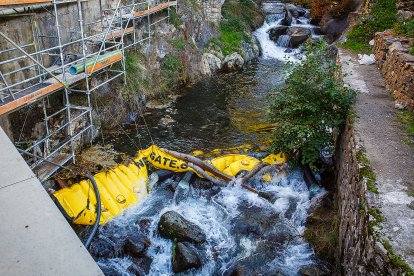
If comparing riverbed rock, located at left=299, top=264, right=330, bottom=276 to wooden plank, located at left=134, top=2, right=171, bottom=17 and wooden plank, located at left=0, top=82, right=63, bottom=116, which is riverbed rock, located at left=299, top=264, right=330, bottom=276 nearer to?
wooden plank, located at left=0, top=82, right=63, bottom=116

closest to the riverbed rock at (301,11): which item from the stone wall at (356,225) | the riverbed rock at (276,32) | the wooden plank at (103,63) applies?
the riverbed rock at (276,32)

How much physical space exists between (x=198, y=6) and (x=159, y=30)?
445cm

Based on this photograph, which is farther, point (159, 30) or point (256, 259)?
point (159, 30)

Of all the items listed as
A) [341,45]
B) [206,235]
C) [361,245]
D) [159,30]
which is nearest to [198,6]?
[159,30]

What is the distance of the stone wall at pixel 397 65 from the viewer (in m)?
8.85

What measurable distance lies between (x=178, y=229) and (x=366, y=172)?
4.06 m

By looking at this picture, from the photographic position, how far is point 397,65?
9828 millimetres

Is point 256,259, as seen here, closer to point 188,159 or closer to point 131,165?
point 188,159

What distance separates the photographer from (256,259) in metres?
7.54

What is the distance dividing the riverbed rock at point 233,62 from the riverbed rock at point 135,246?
12691 mm

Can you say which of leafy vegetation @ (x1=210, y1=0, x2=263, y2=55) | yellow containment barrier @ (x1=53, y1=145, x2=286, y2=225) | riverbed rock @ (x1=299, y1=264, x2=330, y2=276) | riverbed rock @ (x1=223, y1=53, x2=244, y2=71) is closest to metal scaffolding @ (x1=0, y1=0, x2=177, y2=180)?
yellow containment barrier @ (x1=53, y1=145, x2=286, y2=225)

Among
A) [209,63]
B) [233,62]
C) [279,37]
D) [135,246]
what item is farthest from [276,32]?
[135,246]

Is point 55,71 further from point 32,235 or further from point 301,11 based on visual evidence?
point 301,11

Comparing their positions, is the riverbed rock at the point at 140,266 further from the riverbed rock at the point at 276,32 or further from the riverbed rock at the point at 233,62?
the riverbed rock at the point at 276,32
